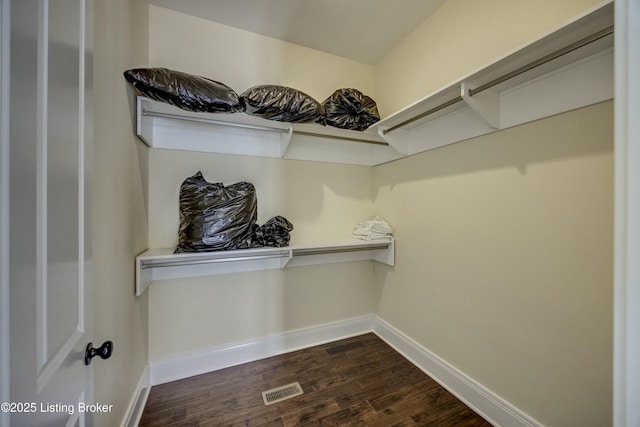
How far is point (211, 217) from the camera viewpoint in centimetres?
159

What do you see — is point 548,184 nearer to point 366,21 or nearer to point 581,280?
point 581,280

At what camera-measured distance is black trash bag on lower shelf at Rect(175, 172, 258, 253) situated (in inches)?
61.4

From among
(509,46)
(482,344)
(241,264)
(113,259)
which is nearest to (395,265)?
(482,344)

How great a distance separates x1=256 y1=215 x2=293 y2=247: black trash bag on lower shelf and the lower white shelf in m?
0.07

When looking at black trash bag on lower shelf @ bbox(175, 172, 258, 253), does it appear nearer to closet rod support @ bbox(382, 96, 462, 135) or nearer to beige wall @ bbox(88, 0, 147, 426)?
beige wall @ bbox(88, 0, 147, 426)

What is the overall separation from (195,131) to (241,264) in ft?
3.49

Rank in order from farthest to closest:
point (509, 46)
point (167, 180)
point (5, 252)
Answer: point (167, 180), point (509, 46), point (5, 252)

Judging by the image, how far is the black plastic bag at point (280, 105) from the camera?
1540 millimetres

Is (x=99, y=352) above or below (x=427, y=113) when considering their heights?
below

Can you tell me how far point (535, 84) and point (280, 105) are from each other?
1406 mm

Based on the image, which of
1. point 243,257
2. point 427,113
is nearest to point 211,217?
point 243,257

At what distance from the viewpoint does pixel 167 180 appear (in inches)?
67.0

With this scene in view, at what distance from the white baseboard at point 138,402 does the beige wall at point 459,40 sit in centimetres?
259
